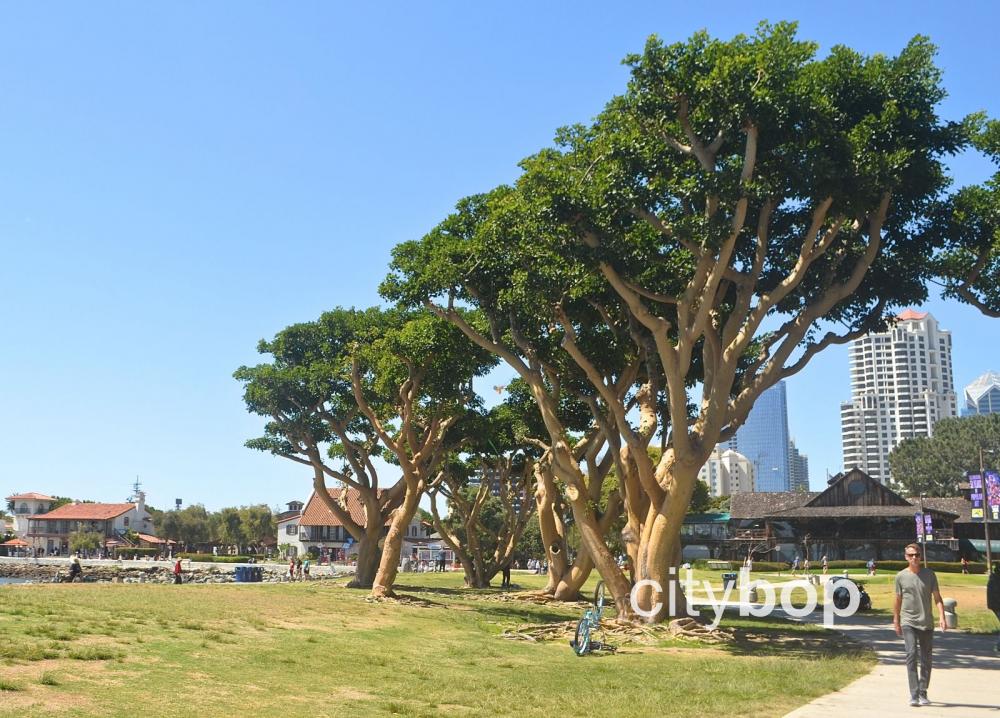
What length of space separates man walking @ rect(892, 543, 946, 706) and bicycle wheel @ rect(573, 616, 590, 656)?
678 centimetres

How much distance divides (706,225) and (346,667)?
1168cm

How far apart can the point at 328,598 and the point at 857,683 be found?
1934 centimetres

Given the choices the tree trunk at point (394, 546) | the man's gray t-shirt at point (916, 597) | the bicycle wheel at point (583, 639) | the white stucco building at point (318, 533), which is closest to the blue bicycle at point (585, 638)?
the bicycle wheel at point (583, 639)

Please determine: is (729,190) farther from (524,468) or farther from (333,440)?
(333,440)

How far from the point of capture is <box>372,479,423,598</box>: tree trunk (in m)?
31.0

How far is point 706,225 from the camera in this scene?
1942 centimetres

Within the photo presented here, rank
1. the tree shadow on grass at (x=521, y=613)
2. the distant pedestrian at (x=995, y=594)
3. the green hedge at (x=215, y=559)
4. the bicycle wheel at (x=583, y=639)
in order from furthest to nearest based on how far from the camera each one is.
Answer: the green hedge at (x=215, y=559), the tree shadow on grass at (x=521, y=613), the distant pedestrian at (x=995, y=594), the bicycle wheel at (x=583, y=639)

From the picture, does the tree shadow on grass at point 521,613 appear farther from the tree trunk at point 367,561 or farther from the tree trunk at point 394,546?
the tree trunk at point 367,561

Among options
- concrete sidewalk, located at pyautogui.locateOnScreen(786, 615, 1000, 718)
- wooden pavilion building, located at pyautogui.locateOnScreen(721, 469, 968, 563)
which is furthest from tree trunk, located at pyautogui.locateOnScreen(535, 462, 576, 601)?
wooden pavilion building, located at pyautogui.locateOnScreen(721, 469, 968, 563)

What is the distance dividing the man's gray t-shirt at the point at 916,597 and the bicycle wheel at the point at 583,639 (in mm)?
6923

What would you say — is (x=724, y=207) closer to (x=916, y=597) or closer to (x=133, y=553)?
(x=916, y=597)

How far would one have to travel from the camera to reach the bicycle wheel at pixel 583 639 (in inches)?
693

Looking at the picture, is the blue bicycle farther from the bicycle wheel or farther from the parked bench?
the parked bench

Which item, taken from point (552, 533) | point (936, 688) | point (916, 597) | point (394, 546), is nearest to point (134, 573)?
point (394, 546)
